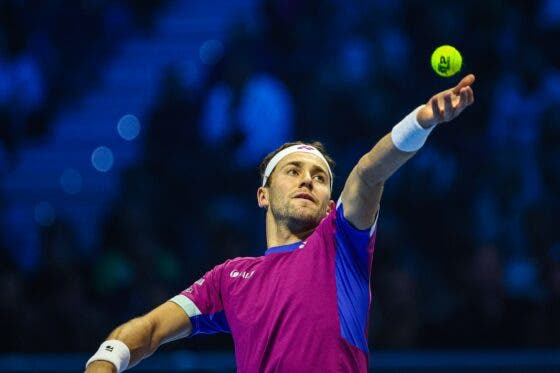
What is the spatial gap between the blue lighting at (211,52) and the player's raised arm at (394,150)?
5.97 meters

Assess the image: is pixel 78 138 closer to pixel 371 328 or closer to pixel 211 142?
pixel 211 142

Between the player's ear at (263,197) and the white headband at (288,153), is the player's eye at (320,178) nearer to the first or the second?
the white headband at (288,153)

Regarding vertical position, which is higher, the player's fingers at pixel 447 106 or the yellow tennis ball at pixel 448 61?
the yellow tennis ball at pixel 448 61

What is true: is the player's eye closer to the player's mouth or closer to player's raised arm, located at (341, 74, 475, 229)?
the player's mouth

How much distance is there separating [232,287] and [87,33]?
6.96 metres

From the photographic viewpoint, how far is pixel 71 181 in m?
10.6

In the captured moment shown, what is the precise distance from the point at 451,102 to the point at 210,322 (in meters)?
1.77

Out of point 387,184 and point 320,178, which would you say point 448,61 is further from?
point 387,184

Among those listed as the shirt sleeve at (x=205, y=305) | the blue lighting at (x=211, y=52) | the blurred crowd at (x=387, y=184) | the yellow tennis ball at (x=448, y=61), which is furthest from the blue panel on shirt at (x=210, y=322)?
the blue lighting at (x=211, y=52)

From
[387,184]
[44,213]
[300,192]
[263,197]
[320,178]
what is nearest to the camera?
[300,192]

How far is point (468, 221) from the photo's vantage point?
862cm

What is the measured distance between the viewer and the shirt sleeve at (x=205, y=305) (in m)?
4.93

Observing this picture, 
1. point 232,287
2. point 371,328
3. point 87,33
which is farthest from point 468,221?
point 87,33

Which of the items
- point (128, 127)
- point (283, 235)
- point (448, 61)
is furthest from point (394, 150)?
point (128, 127)
